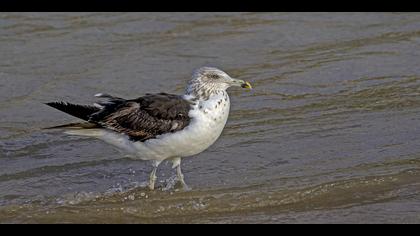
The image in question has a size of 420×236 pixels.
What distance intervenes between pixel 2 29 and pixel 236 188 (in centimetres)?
663

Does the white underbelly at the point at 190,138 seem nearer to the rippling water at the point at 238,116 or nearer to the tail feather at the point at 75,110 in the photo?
the tail feather at the point at 75,110

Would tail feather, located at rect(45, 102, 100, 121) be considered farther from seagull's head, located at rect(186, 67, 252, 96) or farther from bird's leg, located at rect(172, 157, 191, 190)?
seagull's head, located at rect(186, 67, 252, 96)

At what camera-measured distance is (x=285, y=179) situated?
822 centimetres

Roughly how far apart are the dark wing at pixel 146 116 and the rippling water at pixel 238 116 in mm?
566

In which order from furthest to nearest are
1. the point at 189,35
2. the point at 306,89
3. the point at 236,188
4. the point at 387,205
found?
the point at 189,35 → the point at 306,89 → the point at 236,188 → the point at 387,205

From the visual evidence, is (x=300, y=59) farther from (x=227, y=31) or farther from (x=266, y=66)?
(x=227, y=31)

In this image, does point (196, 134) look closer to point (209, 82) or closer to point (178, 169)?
→ point (209, 82)

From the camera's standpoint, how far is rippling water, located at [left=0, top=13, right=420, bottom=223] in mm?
7703

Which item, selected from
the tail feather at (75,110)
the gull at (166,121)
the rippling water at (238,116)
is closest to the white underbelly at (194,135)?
the gull at (166,121)

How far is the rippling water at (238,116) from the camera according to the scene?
25.3ft

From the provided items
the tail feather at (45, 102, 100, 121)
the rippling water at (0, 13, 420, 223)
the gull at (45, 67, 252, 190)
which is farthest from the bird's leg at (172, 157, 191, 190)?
the tail feather at (45, 102, 100, 121)

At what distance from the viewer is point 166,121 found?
794 cm

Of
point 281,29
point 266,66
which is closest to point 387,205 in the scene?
point 266,66

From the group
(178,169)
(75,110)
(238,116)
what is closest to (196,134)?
(178,169)
